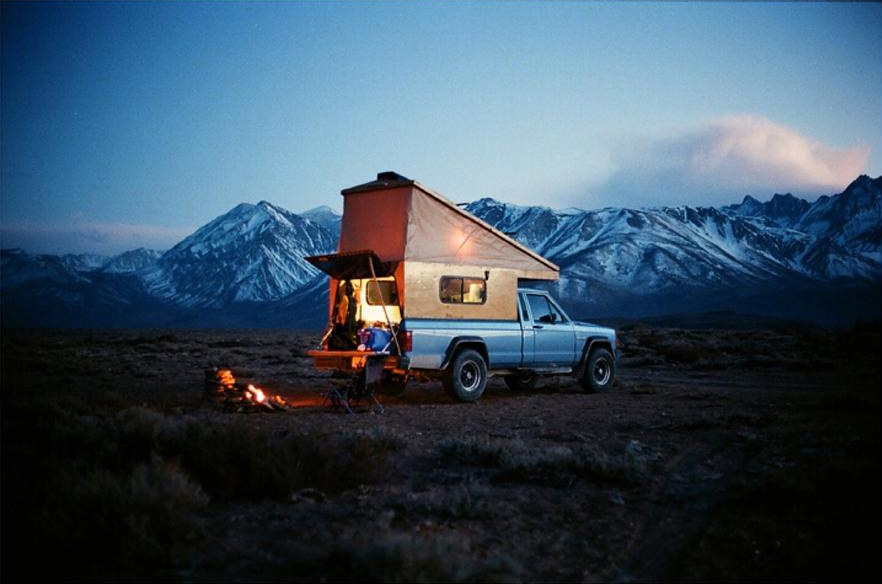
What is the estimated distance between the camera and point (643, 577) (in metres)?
4.86

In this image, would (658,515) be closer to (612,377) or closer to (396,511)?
(396,511)

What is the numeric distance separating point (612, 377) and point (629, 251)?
474ft

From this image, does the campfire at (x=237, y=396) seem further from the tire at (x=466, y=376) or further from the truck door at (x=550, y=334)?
the truck door at (x=550, y=334)

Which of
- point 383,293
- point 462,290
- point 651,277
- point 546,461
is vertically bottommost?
point 546,461

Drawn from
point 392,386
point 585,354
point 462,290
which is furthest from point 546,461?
point 585,354

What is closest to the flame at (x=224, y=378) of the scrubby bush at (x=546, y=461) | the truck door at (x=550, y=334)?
the scrubby bush at (x=546, y=461)

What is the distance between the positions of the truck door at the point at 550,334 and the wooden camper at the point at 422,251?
23.1 inches

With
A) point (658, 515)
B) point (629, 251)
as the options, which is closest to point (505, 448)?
point (658, 515)

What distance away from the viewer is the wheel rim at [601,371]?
16.0 meters

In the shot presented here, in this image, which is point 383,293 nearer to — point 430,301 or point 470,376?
point 430,301

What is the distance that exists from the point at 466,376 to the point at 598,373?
3.86m

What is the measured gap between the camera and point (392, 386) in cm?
1497

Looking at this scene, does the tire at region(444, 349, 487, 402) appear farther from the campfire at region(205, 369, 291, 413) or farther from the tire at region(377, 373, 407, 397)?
the campfire at region(205, 369, 291, 413)

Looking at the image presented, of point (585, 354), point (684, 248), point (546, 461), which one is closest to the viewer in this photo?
point (546, 461)
